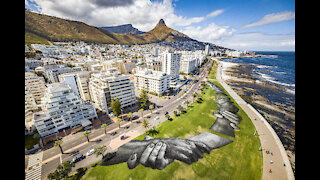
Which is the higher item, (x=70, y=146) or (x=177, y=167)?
(x=70, y=146)

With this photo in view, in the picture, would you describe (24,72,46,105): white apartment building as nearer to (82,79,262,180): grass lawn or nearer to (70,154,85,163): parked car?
(70,154,85,163): parked car

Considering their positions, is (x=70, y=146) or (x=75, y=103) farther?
(x=75, y=103)

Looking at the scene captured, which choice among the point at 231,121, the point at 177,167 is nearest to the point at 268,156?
the point at 231,121

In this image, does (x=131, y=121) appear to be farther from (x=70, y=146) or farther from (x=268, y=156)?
(x=268, y=156)

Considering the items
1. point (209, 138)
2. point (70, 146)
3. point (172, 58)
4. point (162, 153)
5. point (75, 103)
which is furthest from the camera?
point (172, 58)

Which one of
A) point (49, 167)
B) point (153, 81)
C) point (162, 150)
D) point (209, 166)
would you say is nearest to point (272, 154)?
point (209, 166)

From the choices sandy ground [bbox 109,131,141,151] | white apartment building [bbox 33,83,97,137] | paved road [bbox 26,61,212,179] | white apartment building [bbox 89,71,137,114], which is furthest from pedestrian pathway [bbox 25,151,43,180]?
white apartment building [bbox 89,71,137,114]

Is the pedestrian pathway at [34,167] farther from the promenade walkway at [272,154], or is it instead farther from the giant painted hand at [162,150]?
the promenade walkway at [272,154]
